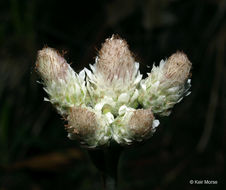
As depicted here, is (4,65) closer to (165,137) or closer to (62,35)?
(62,35)

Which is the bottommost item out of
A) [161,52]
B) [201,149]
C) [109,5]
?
[201,149]

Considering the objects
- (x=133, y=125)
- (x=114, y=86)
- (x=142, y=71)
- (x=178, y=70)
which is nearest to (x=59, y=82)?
(x=114, y=86)

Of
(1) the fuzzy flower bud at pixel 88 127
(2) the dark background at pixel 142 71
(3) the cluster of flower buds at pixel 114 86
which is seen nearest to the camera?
(1) the fuzzy flower bud at pixel 88 127

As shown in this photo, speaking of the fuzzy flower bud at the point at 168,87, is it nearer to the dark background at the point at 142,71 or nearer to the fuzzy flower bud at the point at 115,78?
the fuzzy flower bud at the point at 115,78

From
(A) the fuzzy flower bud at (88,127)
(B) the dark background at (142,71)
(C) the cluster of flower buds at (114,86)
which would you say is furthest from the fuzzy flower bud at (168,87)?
(B) the dark background at (142,71)

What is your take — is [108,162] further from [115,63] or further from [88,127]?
[115,63]

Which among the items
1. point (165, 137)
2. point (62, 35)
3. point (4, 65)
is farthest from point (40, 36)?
point (165, 137)

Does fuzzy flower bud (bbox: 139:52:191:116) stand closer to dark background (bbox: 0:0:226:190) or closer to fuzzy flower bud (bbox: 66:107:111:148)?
fuzzy flower bud (bbox: 66:107:111:148)
